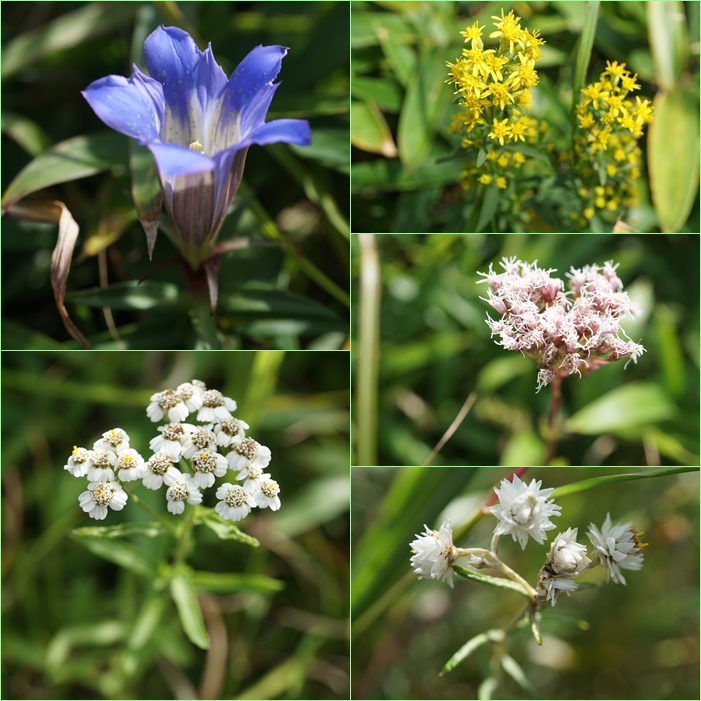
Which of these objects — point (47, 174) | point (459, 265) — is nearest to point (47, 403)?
point (47, 174)

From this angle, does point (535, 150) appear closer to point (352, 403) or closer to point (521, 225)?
point (521, 225)

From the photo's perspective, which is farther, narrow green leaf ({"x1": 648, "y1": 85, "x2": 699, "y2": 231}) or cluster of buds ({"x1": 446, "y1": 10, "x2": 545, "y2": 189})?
narrow green leaf ({"x1": 648, "y1": 85, "x2": 699, "y2": 231})

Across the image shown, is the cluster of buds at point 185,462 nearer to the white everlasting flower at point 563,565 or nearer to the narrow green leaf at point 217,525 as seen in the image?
the narrow green leaf at point 217,525

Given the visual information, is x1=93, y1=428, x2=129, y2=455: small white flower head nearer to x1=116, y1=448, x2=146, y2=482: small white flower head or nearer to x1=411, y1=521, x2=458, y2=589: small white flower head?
x1=116, y1=448, x2=146, y2=482: small white flower head

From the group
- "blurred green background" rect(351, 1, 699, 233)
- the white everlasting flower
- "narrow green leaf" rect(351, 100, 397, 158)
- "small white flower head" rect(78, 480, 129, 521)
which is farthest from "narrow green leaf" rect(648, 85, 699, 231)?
"small white flower head" rect(78, 480, 129, 521)

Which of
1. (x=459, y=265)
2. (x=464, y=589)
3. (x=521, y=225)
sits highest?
(x=521, y=225)
